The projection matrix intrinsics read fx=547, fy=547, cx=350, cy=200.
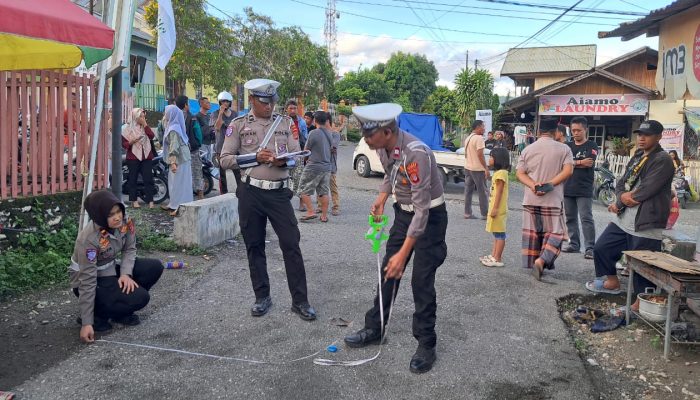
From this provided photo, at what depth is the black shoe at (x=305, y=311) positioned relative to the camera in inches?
184

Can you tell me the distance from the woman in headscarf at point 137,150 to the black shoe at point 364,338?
600 centimetres

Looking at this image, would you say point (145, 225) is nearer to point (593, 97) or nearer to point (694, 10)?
point (694, 10)

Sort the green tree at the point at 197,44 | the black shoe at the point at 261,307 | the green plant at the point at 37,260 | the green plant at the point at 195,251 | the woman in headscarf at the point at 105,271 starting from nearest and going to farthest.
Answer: the woman in headscarf at the point at 105,271
the black shoe at the point at 261,307
the green plant at the point at 37,260
the green plant at the point at 195,251
the green tree at the point at 197,44

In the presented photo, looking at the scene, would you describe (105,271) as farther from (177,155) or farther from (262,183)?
(177,155)

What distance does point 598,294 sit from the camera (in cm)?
580

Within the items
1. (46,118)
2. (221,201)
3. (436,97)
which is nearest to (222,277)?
(221,201)

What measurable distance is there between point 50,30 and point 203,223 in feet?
11.8

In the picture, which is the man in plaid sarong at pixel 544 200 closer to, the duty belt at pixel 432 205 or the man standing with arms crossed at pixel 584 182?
the man standing with arms crossed at pixel 584 182

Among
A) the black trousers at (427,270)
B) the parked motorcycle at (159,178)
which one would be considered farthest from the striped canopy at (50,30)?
the parked motorcycle at (159,178)

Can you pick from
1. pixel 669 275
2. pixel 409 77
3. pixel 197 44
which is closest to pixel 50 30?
pixel 669 275

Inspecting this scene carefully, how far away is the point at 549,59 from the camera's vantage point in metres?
31.2

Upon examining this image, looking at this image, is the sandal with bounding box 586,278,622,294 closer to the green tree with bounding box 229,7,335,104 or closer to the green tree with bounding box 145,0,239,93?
the green tree with bounding box 145,0,239,93

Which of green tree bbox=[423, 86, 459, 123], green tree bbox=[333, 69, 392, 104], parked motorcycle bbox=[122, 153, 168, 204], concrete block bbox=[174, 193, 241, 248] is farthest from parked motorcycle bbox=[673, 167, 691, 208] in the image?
green tree bbox=[333, 69, 392, 104]

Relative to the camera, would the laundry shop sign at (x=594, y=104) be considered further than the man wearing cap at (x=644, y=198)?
Yes
